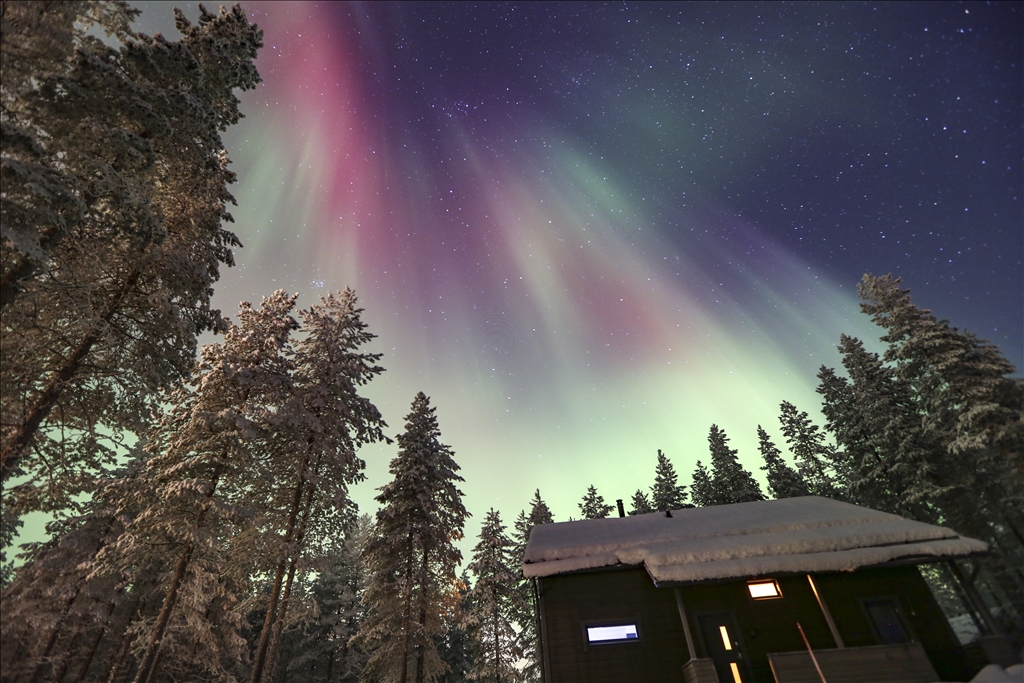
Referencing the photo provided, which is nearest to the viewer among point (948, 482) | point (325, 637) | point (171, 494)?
point (171, 494)

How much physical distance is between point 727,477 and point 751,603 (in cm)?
2071

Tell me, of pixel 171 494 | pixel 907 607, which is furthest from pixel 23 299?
pixel 907 607

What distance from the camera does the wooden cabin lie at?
12.3 m

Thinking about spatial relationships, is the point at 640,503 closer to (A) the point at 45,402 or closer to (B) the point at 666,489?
(B) the point at 666,489

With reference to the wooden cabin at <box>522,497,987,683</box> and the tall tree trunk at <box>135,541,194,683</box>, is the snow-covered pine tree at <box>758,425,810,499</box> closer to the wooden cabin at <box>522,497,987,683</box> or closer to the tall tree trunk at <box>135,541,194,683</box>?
the wooden cabin at <box>522,497,987,683</box>

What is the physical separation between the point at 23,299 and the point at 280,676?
129ft

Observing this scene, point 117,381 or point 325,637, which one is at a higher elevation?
point 117,381

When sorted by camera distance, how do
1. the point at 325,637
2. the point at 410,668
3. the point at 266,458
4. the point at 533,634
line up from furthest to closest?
the point at 325,637, the point at 533,634, the point at 410,668, the point at 266,458

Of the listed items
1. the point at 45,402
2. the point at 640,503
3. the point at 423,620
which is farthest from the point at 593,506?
the point at 45,402

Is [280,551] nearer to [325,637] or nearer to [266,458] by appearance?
[266,458]

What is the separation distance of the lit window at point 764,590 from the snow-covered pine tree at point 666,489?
2086 centimetres

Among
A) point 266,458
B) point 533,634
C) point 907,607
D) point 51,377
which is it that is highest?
point 266,458

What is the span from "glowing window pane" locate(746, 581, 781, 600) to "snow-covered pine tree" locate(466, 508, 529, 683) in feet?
52.1

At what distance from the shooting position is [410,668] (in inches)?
765
